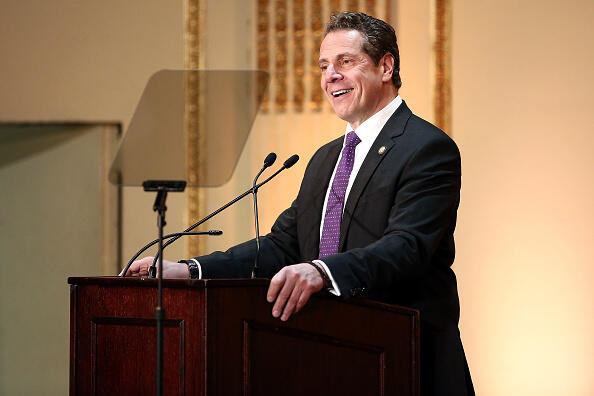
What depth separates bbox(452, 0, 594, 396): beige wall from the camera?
435cm

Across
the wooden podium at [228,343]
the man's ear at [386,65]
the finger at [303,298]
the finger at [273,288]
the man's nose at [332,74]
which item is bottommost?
the wooden podium at [228,343]

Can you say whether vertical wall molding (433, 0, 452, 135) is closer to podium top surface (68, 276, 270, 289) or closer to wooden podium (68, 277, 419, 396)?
wooden podium (68, 277, 419, 396)

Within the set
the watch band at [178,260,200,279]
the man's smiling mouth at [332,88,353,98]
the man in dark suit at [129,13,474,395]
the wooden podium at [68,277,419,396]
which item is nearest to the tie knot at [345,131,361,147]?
the man in dark suit at [129,13,474,395]

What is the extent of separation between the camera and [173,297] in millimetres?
→ 1551

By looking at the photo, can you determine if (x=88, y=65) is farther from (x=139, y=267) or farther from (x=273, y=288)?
(x=273, y=288)

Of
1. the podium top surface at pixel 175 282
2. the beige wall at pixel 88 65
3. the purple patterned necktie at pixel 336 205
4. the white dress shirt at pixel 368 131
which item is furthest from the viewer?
the beige wall at pixel 88 65

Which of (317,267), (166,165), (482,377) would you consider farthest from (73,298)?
(482,377)

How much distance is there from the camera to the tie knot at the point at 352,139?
7.72 feet

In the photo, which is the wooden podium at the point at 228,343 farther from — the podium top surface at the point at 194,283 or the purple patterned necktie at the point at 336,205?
the purple patterned necktie at the point at 336,205

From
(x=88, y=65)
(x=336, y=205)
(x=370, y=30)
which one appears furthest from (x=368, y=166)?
(x=88, y=65)

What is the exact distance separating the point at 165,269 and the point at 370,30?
92 centimetres

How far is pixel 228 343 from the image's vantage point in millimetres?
1527

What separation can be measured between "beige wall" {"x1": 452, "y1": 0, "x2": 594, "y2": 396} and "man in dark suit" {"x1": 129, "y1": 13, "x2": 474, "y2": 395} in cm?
214

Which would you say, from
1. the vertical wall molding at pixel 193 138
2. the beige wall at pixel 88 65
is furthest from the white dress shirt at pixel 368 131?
the beige wall at pixel 88 65
